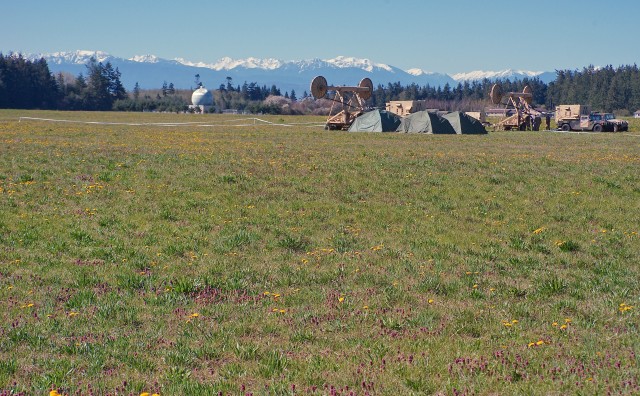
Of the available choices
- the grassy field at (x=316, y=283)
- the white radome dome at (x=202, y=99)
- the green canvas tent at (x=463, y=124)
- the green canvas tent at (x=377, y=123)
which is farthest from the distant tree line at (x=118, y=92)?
the grassy field at (x=316, y=283)

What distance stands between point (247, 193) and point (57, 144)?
17.8 metres

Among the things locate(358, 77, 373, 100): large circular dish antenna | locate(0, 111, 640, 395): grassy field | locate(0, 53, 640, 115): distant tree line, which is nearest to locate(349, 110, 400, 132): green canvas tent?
locate(358, 77, 373, 100): large circular dish antenna

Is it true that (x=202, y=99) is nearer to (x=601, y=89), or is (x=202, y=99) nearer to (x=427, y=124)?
(x=601, y=89)

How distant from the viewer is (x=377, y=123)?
53.4m

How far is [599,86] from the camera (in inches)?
6555

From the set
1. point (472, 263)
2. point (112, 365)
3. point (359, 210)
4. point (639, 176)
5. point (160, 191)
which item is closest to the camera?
point (112, 365)

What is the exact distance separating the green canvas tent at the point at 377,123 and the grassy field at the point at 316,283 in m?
31.2

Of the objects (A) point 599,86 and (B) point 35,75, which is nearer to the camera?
(B) point 35,75

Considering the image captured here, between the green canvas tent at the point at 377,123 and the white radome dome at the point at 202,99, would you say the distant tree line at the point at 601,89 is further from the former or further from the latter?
the green canvas tent at the point at 377,123

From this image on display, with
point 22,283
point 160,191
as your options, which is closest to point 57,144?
point 160,191

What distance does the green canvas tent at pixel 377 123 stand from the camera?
52969 mm

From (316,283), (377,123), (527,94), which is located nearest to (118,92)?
(527,94)

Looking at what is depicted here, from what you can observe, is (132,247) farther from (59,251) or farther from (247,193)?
(247,193)

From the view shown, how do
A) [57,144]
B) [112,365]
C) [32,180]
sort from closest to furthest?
1. [112,365]
2. [32,180]
3. [57,144]
